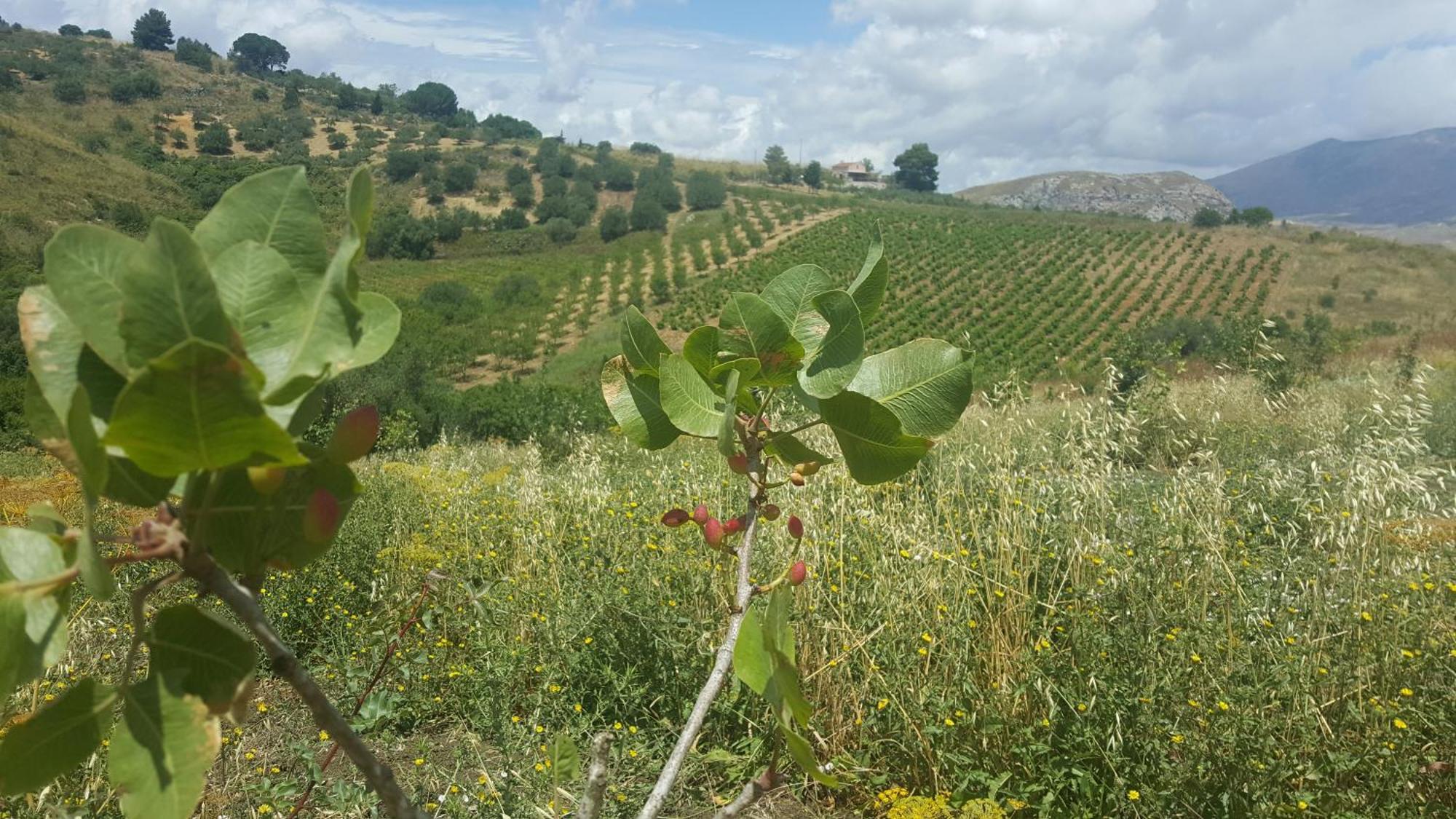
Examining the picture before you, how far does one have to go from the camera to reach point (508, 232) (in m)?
59.7

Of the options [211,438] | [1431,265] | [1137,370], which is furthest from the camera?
[1431,265]

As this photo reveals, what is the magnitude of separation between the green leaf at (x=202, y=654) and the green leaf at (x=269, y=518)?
46 mm

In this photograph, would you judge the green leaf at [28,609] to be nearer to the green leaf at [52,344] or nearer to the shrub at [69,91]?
the green leaf at [52,344]

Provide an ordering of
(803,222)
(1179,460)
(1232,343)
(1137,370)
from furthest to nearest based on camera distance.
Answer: (803,222), (1232,343), (1137,370), (1179,460)

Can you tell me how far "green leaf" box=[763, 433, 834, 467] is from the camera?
28.5 inches

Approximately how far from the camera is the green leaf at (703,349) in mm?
678

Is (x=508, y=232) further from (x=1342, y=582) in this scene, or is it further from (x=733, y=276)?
(x=1342, y=582)

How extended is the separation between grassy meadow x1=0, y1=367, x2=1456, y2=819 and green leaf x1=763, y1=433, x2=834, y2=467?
105 centimetres

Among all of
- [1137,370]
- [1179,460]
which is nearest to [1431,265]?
[1137,370]

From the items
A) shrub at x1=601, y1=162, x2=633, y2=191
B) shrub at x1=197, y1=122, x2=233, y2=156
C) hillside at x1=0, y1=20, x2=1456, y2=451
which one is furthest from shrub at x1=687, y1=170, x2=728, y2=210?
shrub at x1=197, y1=122, x2=233, y2=156

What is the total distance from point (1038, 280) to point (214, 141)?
55.8 metres

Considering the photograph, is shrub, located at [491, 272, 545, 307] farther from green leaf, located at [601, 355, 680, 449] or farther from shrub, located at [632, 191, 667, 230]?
green leaf, located at [601, 355, 680, 449]

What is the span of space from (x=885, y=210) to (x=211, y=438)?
64.8 meters

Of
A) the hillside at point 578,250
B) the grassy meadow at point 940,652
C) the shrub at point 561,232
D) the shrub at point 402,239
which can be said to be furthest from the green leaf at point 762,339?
the shrub at point 561,232
